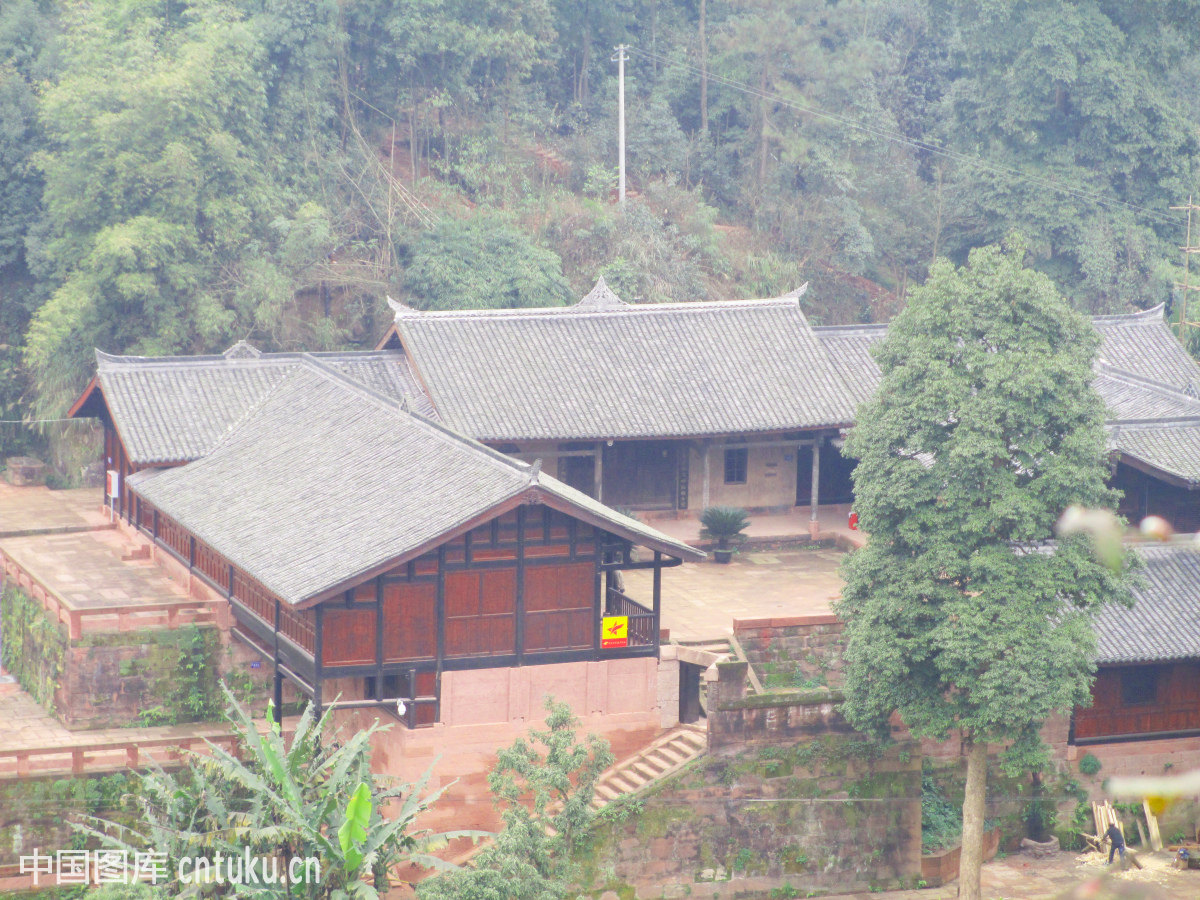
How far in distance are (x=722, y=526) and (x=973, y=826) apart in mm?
11090

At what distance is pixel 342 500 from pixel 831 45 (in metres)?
40.5

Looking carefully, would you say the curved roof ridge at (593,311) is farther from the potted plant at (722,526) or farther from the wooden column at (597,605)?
the wooden column at (597,605)

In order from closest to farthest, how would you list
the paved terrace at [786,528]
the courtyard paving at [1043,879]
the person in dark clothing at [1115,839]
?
1. the courtyard paving at [1043,879]
2. the person in dark clothing at [1115,839]
3. the paved terrace at [786,528]

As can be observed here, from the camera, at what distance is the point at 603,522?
916 inches

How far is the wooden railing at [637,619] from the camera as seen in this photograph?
24391 millimetres

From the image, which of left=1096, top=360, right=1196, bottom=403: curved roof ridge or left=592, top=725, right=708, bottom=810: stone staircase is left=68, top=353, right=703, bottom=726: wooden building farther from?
left=1096, top=360, right=1196, bottom=403: curved roof ridge

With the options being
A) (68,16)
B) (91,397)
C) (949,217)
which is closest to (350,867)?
(91,397)

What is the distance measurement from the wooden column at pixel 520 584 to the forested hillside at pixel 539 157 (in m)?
18.6

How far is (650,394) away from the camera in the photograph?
3366 centimetres

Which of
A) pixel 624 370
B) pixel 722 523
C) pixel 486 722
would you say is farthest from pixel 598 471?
pixel 486 722

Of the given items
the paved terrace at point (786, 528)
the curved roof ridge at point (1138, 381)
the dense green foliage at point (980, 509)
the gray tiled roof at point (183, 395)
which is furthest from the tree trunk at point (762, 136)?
the dense green foliage at point (980, 509)

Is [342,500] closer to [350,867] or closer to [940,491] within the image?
[350,867]

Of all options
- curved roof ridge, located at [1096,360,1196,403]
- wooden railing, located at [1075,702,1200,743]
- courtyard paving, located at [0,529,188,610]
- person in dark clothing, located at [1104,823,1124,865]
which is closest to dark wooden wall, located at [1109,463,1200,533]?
curved roof ridge, located at [1096,360,1196,403]

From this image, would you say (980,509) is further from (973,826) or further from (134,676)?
(134,676)
